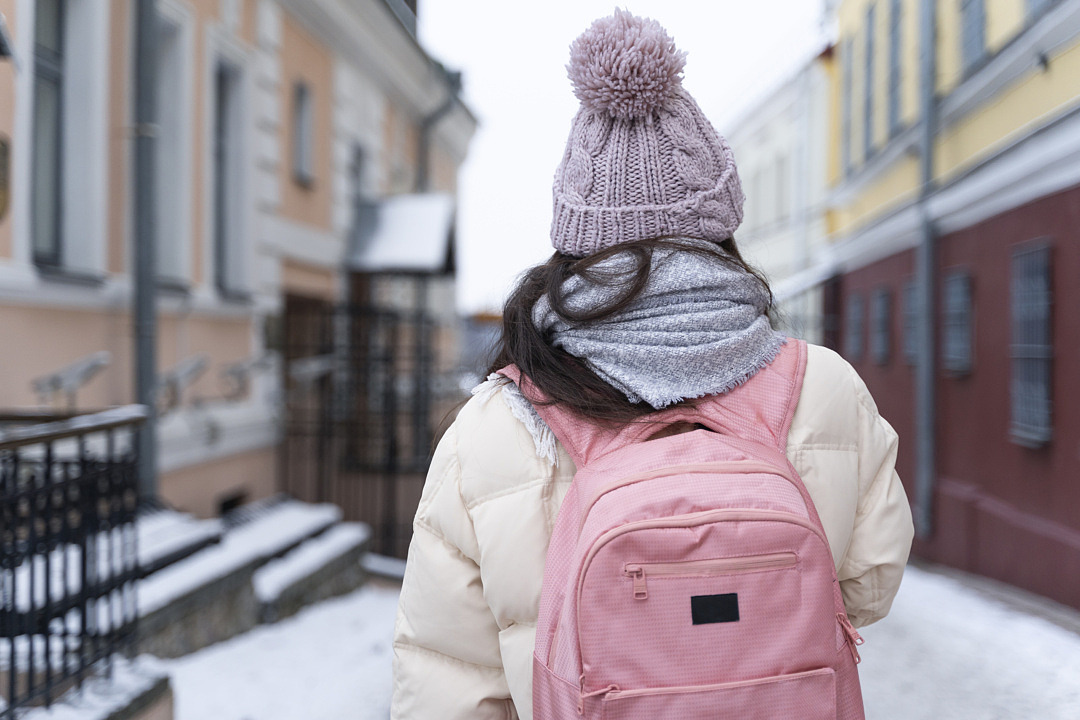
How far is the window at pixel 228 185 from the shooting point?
6.25m

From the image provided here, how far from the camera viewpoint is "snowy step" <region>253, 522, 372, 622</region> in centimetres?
472

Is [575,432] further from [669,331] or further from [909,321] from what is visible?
[909,321]

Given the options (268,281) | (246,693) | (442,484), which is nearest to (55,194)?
(246,693)

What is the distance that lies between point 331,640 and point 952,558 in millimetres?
3602

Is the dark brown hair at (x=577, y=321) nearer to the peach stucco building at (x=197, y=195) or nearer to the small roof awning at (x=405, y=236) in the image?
the peach stucco building at (x=197, y=195)

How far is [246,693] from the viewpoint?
363 cm

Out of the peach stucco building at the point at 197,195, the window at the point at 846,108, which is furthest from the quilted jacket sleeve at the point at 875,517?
the window at the point at 846,108

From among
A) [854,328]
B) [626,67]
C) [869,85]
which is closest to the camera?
[626,67]

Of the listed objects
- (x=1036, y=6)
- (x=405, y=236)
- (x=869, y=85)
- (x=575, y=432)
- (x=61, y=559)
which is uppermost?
(x=869, y=85)

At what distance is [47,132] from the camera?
3.70m

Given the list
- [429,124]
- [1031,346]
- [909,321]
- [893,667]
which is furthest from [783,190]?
[893,667]

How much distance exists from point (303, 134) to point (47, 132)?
13.2ft

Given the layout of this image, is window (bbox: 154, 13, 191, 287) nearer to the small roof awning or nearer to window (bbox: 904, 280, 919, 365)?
the small roof awning

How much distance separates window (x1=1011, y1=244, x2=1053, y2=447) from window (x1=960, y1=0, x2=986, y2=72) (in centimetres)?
103
